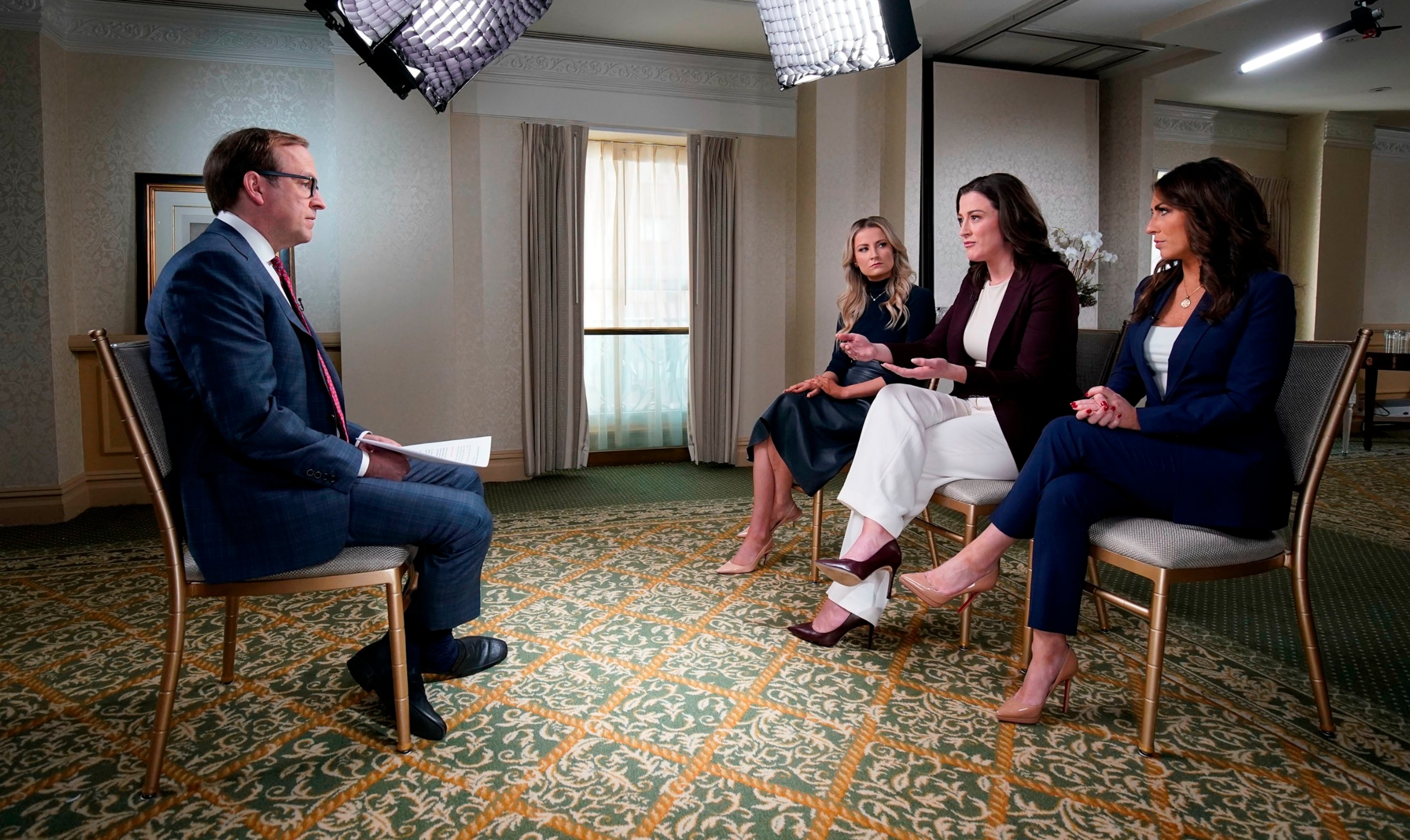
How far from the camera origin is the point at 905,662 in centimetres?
255

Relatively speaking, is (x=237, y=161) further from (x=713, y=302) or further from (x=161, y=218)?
(x=713, y=302)

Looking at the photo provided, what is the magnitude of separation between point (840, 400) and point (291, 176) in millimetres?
2043

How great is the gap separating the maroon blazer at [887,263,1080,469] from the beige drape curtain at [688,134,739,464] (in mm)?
3368

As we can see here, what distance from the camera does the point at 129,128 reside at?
189 inches

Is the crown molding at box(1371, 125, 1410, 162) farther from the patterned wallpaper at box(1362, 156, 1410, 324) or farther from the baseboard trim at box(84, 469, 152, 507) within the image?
the baseboard trim at box(84, 469, 152, 507)

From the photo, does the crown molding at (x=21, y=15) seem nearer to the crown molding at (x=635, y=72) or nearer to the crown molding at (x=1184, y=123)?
the crown molding at (x=635, y=72)

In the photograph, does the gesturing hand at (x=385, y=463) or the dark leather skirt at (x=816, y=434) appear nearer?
the gesturing hand at (x=385, y=463)

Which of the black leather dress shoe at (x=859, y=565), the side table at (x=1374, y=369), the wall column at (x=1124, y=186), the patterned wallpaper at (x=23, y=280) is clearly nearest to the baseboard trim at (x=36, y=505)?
the patterned wallpaper at (x=23, y=280)

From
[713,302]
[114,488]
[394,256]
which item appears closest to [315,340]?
[394,256]

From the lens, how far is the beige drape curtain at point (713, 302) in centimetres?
584

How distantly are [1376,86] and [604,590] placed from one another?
5.09 metres

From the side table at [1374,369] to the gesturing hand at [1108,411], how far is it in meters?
5.43

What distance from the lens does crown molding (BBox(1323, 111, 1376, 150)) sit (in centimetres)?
521

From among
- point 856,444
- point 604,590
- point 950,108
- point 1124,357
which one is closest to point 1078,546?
point 1124,357
